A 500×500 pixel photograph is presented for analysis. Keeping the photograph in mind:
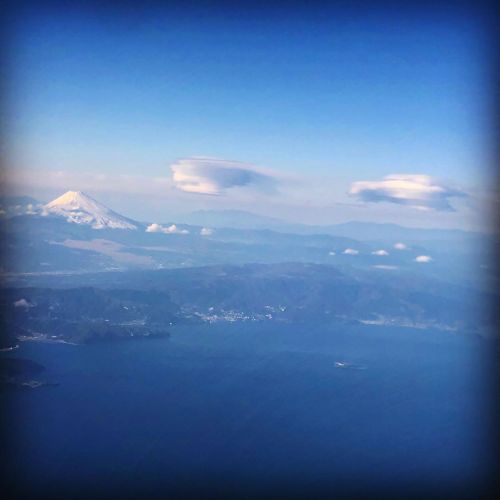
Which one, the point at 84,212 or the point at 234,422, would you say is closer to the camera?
the point at 234,422

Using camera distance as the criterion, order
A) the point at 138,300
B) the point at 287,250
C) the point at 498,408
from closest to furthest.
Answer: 1. the point at 498,408
2. the point at 138,300
3. the point at 287,250

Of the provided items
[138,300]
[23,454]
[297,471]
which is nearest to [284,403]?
[297,471]

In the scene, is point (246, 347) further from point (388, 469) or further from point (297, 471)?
point (388, 469)

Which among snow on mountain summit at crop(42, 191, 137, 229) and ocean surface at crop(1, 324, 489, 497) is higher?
snow on mountain summit at crop(42, 191, 137, 229)

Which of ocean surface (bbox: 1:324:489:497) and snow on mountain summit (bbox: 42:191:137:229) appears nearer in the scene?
ocean surface (bbox: 1:324:489:497)
